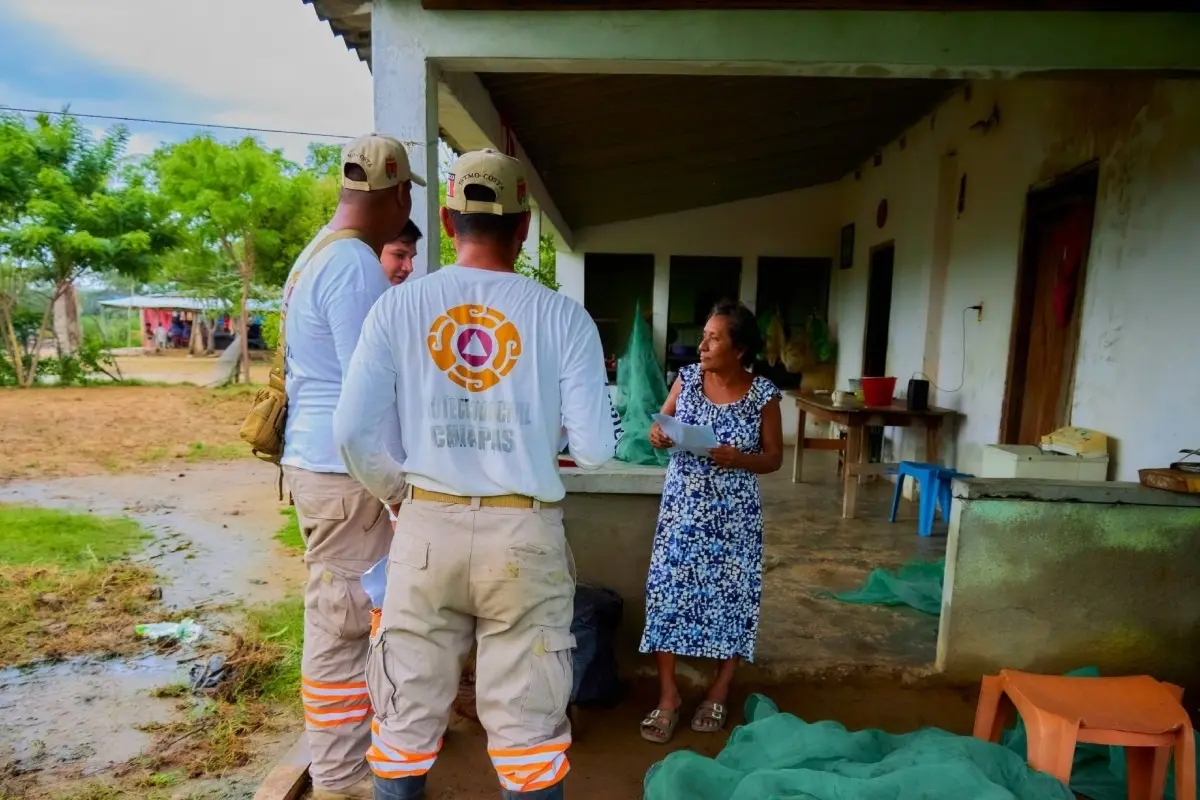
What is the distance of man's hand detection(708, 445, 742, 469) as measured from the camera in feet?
7.98

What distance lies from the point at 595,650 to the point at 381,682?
1073 millimetres

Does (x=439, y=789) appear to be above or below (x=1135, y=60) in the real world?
below

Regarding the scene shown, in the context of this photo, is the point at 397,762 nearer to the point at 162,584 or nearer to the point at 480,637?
the point at 480,637

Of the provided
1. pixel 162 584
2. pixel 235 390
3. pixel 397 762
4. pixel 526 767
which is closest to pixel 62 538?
pixel 162 584

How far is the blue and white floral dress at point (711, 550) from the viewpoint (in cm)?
254

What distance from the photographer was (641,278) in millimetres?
8953

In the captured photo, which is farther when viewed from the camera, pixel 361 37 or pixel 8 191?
pixel 8 191

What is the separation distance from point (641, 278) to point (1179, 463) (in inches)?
262

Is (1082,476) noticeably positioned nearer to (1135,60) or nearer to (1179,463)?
(1179,463)

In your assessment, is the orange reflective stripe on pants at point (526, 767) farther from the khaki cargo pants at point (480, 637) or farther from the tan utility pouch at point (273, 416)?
the tan utility pouch at point (273, 416)

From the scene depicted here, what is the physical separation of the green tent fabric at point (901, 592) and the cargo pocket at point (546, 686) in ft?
7.66

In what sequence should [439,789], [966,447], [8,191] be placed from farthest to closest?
1. [8,191]
2. [966,447]
3. [439,789]

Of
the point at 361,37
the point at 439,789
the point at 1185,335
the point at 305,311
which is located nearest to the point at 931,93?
the point at 1185,335

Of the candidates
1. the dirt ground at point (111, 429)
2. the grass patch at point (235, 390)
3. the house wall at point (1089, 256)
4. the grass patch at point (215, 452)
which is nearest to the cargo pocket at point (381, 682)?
the house wall at point (1089, 256)
